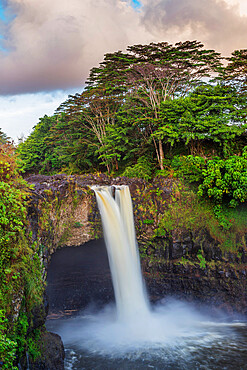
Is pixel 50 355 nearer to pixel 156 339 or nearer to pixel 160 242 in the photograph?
pixel 156 339

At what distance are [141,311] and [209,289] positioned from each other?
9.54 feet

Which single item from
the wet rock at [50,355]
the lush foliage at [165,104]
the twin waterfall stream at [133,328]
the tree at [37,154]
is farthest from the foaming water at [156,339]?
the tree at [37,154]

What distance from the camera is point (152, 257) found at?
11461 mm

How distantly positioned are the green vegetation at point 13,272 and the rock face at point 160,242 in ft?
7.93

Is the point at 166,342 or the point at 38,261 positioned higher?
the point at 38,261

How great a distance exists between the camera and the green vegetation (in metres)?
4.66

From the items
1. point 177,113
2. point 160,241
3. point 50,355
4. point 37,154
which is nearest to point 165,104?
point 177,113

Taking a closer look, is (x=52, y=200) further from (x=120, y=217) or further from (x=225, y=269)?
(x=225, y=269)

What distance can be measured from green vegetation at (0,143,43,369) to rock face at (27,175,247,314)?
7.93ft

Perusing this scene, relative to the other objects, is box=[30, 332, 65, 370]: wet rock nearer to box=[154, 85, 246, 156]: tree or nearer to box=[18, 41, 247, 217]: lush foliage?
box=[18, 41, 247, 217]: lush foliage

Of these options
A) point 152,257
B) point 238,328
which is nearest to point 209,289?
point 238,328

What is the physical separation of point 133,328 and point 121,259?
2413 mm

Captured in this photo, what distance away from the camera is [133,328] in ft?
30.1

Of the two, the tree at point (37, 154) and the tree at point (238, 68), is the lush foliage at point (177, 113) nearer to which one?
the tree at point (238, 68)
